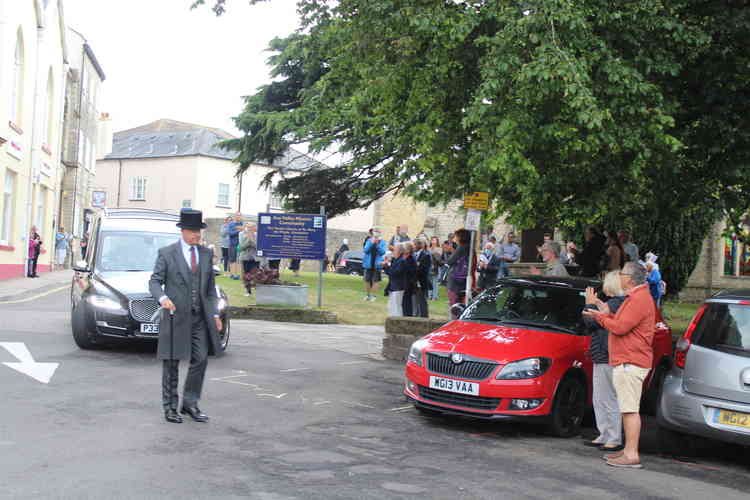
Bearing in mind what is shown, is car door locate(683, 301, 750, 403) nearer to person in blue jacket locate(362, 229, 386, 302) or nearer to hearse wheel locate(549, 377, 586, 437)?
hearse wheel locate(549, 377, 586, 437)

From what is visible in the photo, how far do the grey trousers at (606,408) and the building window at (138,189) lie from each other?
220 ft

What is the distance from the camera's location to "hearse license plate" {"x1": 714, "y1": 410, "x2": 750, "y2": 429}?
24.3 feet

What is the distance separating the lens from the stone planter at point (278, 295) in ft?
60.8

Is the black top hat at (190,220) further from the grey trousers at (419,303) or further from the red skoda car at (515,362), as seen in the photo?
the grey trousers at (419,303)

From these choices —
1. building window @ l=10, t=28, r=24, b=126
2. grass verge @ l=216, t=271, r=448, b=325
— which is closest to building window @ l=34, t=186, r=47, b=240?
building window @ l=10, t=28, r=24, b=126

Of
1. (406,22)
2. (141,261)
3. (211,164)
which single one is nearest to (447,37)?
(406,22)

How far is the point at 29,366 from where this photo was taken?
10398mm

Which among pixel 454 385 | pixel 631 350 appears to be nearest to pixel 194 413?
pixel 454 385

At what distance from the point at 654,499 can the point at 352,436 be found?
2.75m

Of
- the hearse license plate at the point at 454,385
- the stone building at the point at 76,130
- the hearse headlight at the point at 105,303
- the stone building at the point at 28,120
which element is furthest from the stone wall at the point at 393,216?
the hearse license plate at the point at 454,385

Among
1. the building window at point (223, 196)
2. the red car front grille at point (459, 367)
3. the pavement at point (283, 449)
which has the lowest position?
the pavement at point (283, 449)

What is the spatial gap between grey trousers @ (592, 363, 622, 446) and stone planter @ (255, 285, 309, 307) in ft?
36.5

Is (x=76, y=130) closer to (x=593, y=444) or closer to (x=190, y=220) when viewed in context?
(x=190, y=220)

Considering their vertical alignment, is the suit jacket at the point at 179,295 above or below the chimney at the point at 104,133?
below
